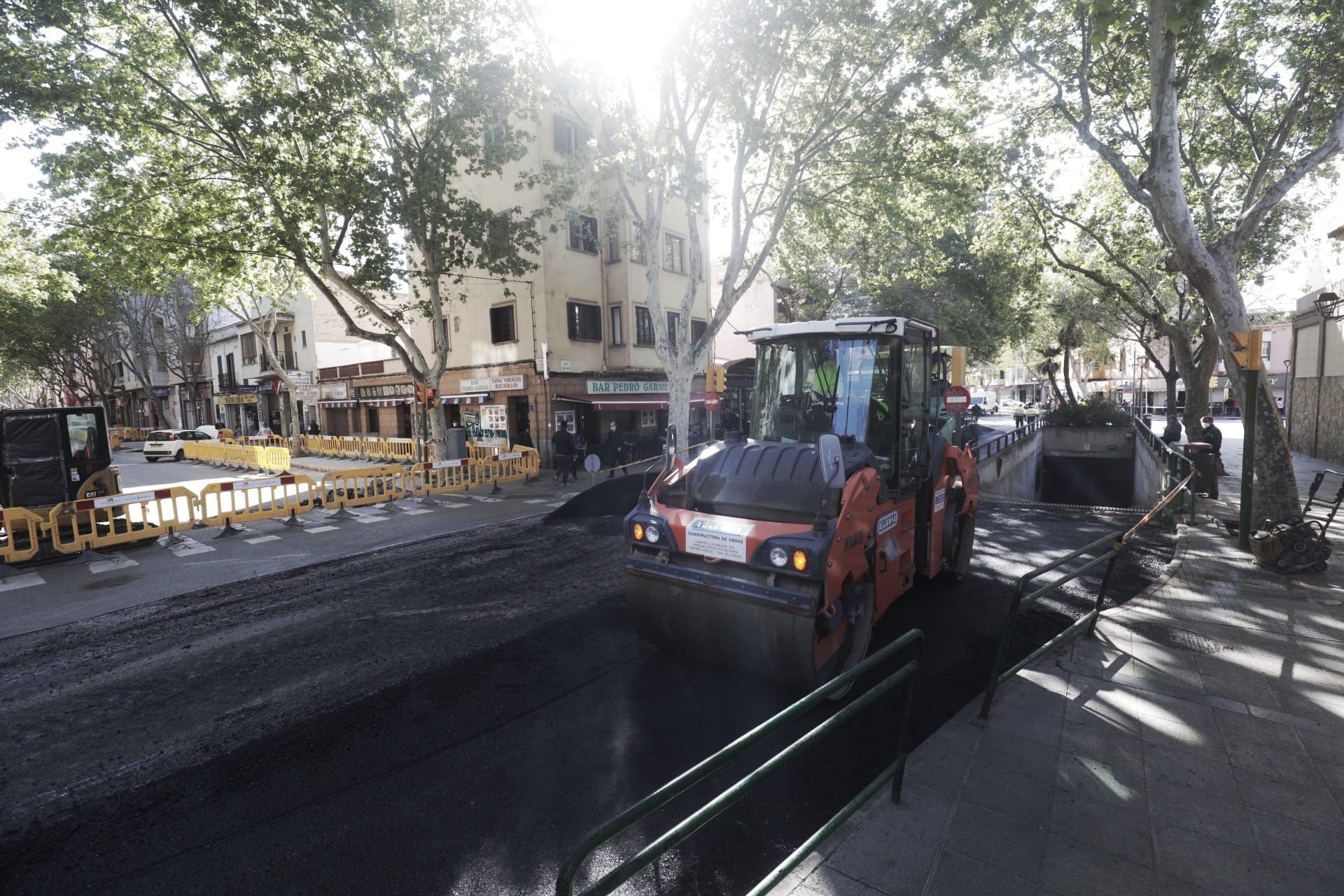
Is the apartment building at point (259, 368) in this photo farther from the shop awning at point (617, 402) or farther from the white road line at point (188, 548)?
the white road line at point (188, 548)

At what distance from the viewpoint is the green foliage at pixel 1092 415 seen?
24.1 m

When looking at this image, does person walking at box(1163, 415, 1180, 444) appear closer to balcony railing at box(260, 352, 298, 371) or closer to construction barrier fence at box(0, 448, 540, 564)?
construction barrier fence at box(0, 448, 540, 564)

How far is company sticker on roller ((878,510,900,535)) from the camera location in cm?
526

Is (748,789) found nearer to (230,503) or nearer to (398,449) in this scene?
(230,503)

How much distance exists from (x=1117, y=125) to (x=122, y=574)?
19920mm

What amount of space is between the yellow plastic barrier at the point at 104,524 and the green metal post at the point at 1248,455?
56.2ft

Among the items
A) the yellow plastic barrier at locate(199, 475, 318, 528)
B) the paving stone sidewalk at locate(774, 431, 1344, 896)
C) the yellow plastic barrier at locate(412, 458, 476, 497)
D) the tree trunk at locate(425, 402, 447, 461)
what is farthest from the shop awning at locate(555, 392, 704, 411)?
the paving stone sidewalk at locate(774, 431, 1344, 896)

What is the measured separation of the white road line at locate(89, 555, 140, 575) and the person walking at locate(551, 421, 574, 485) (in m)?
9.52

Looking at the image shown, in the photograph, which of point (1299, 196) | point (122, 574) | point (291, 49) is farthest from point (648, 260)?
point (1299, 196)

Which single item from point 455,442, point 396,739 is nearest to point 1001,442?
point 455,442

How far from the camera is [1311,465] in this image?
55.0ft

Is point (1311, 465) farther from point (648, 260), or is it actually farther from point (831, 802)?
point (831, 802)

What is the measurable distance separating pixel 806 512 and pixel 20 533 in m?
12.7

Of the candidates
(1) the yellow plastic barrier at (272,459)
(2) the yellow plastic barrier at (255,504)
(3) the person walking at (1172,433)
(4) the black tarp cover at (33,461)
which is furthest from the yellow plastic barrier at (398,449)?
(3) the person walking at (1172,433)
